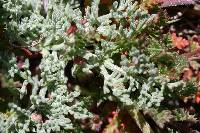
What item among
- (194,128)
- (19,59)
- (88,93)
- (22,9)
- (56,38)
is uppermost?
(22,9)

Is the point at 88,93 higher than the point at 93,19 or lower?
lower

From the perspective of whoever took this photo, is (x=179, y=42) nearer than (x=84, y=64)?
No

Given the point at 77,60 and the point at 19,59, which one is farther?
the point at 19,59

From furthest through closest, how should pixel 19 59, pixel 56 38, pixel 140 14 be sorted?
pixel 19 59
pixel 56 38
pixel 140 14

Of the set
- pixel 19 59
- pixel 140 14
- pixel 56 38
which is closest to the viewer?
pixel 140 14

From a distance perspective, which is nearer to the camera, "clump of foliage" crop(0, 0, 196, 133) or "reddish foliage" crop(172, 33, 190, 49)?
"clump of foliage" crop(0, 0, 196, 133)

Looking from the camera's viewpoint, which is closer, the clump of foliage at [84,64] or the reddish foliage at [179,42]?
the clump of foliage at [84,64]

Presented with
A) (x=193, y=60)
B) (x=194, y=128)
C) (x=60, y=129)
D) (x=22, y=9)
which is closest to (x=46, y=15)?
(x=22, y=9)

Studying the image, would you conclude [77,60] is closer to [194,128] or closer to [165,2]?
[165,2]
